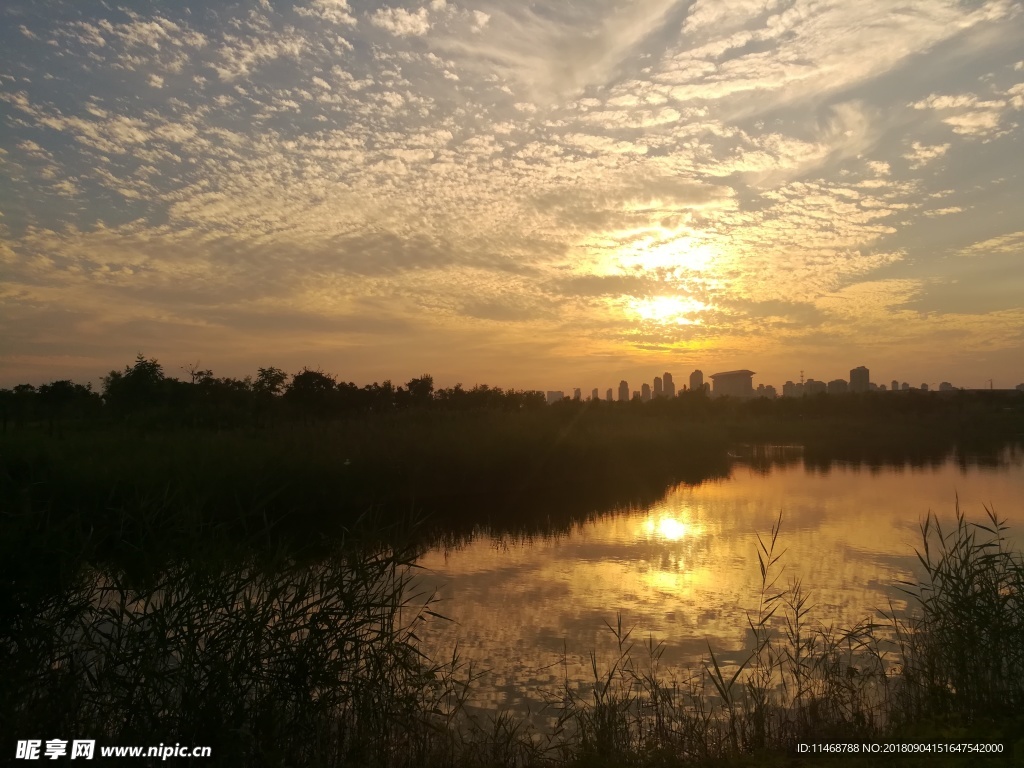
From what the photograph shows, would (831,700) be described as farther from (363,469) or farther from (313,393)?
(313,393)

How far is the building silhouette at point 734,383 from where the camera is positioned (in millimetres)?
96675

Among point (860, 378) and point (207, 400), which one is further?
point (860, 378)

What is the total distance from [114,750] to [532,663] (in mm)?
3775

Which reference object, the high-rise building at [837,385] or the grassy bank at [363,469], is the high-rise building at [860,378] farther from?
the grassy bank at [363,469]

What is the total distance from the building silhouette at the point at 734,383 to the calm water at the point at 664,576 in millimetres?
79906

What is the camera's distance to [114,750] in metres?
3.69

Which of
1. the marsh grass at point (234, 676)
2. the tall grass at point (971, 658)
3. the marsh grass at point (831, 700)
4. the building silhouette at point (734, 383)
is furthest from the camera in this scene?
the building silhouette at point (734, 383)

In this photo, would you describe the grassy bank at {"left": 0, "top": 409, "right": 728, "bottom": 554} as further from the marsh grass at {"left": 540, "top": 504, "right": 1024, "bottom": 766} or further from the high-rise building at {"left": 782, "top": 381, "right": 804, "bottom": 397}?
the high-rise building at {"left": 782, "top": 381, "right": 804, "bottom": 397}

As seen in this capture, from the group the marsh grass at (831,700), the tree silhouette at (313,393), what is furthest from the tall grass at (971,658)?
the tree silhouette at (313,393)

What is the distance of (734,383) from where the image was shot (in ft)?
326

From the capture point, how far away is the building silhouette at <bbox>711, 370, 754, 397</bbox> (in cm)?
9668

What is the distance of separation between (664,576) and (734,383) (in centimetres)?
9363

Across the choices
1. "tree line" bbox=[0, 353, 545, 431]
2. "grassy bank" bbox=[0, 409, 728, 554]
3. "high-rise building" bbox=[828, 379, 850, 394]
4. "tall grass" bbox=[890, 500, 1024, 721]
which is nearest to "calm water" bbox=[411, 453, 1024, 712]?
Result: "grassy bank" bbox=[0, 409, 728, 554]

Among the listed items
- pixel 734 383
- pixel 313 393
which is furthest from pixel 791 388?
pixel 313 393
